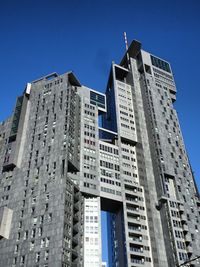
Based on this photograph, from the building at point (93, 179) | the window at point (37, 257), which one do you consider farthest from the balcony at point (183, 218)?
the window at point (37, 257)

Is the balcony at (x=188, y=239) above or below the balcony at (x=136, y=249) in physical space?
above

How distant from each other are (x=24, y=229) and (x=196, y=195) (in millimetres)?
67049

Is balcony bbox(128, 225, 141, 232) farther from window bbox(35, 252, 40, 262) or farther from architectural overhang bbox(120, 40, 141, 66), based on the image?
architectural overhang bbox(120, 40, 141, 66)

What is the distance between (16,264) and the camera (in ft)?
304

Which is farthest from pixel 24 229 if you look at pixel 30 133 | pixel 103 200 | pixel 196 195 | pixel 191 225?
pixel 196 195

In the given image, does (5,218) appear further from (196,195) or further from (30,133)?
(196,195)

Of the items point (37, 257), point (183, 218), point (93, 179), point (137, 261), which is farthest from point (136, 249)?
point (37, 257)

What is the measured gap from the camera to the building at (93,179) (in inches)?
3952

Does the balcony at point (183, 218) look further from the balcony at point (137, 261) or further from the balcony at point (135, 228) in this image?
the balcony at point (137, 261)

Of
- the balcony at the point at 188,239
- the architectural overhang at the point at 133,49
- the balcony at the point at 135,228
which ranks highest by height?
the architectural overhang at the point at 133,49

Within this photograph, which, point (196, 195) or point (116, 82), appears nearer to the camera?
point (196, 195)

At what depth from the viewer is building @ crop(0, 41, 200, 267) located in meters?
100

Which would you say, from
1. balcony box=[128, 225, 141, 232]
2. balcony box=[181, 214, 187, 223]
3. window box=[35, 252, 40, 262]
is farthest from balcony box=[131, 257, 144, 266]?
window box=[35, 252, 40, 262]

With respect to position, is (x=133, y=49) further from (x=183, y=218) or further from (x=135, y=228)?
(x=135, y=228)
